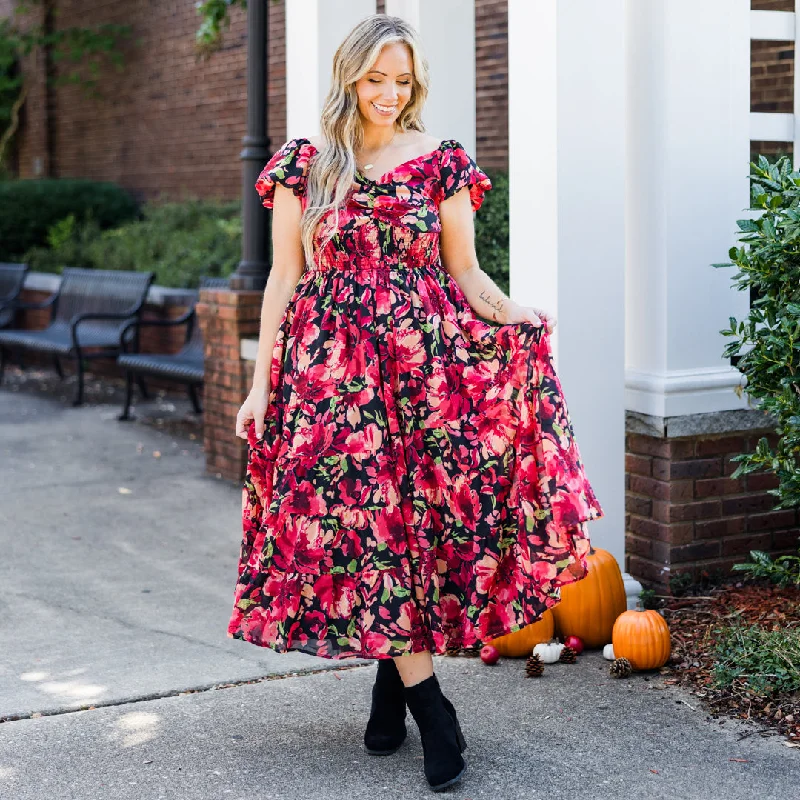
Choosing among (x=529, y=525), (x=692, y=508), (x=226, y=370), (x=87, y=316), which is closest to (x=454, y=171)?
(x=529, y=525)

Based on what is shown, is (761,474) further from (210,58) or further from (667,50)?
(210,58)

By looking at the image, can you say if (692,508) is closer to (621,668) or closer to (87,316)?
(621,668)

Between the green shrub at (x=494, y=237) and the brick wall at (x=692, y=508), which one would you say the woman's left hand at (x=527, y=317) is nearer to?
the brick wall at (x=692, y=508)

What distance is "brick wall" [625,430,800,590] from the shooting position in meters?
4.54

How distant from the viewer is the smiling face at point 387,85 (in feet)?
10.5

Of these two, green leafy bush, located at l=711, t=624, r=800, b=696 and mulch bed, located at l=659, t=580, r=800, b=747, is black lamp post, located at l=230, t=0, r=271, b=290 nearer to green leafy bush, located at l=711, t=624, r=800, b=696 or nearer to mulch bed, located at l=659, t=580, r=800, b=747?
mulch bed, located at l=659, t=580, r=800, b=747

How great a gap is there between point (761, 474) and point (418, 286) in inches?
80.5

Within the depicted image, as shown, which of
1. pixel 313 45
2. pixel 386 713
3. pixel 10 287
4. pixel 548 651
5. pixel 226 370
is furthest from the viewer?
pixel 10 287

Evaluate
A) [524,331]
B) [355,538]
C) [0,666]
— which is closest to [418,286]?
[524,331]

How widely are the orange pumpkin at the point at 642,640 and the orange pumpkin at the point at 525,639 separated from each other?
10.0 inches

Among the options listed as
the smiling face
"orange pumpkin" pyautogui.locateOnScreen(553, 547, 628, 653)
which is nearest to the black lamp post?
"orange pumpkin" pyautogui.locateOnScreen(553, 547, 628, 653)

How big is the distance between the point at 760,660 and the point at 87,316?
22.2ft

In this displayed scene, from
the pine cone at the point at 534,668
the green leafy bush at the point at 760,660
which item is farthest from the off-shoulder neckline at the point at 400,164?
the green leafy bush at the point at 760,660

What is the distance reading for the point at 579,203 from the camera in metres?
4.32
